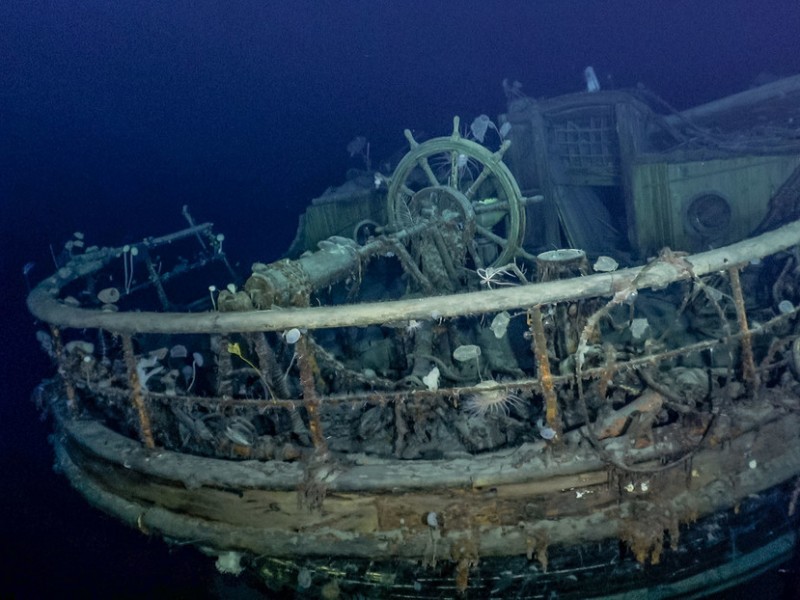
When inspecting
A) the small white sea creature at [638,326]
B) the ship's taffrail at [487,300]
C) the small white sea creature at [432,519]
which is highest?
the ship's taffrail at [487,300]

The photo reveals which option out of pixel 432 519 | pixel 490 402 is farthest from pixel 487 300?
pixel 432 519

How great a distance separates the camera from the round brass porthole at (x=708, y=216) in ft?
24.3

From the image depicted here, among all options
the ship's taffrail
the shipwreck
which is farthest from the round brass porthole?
the ship's taffrail

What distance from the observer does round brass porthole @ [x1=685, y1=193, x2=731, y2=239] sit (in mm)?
7402

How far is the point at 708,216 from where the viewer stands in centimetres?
755

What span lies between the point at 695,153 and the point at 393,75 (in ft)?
196

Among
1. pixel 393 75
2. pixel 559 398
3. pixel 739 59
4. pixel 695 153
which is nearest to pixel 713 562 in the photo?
pixel 559 398

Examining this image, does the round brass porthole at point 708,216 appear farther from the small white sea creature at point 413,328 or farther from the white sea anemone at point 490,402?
the white sea anemone at point 490,402

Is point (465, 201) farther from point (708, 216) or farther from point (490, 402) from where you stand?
point (708, 216)

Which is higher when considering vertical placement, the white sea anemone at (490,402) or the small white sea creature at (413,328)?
the small white sea creature at (413,328)

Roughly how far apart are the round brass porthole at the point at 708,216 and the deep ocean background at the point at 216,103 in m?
5.25

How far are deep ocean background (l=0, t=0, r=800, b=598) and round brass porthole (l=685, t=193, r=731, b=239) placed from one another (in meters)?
5.25

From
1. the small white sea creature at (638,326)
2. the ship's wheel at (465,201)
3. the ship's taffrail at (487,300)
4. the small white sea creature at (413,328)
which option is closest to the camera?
the ship's taffrail at (487,300)

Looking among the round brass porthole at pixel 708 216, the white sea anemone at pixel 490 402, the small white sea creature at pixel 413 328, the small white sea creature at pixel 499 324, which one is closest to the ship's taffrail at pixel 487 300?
the small white sea creature at pixel 499 324
